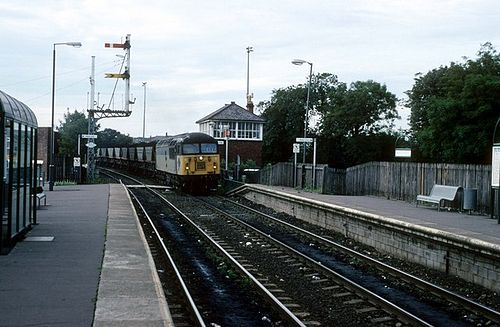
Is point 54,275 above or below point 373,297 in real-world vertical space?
above

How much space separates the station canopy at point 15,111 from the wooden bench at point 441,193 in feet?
39.9

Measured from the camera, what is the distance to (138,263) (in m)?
11.9

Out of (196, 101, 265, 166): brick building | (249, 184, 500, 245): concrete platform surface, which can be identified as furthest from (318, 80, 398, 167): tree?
(249, 184, 500, 245): concrete platform surface

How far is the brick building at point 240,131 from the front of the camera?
6450 cm

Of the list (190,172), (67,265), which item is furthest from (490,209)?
(190,172)

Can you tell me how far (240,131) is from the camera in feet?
217

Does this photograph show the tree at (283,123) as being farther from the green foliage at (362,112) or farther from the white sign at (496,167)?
the white sign at (496,167)

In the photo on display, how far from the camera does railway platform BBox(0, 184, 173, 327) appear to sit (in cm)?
771

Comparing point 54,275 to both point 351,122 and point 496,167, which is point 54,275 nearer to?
point 496,167

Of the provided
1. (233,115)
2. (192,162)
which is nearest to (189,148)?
(192,162)

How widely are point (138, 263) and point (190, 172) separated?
81.1 feet

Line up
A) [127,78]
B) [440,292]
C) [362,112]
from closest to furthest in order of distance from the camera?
[440,292] < [127,78] < [362,112]

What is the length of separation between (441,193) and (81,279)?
1423 cm

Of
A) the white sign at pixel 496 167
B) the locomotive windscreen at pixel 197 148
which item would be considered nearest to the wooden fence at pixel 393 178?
the white sign at pixel 496 167
